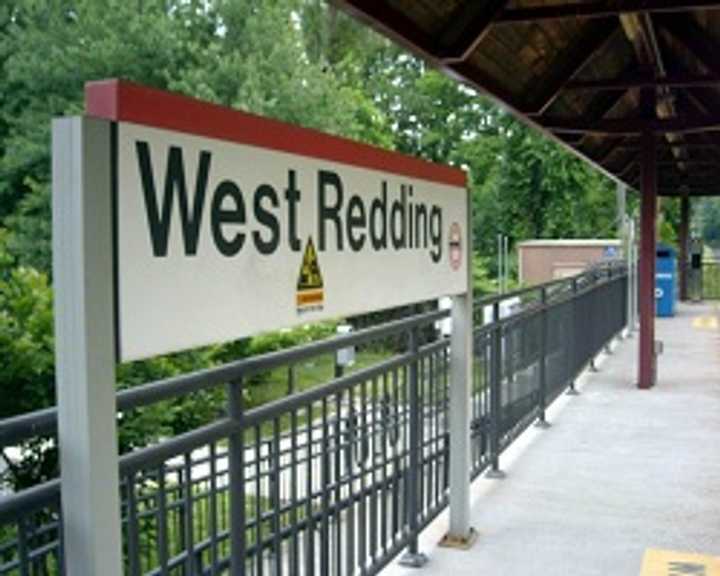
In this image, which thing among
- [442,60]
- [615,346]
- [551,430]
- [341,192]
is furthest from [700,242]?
[341,192]

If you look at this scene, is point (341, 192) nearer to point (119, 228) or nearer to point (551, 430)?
point (119, 228)

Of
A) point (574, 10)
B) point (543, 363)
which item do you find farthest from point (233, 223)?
point (543, 363)

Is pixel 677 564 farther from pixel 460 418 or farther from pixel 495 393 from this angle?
pixel 495 393

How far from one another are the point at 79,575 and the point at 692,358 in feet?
30.0

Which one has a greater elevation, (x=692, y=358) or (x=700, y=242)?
(x=700, y=242)

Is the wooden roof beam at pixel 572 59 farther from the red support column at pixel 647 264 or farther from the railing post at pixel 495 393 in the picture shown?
the railing post at pixel 495 393

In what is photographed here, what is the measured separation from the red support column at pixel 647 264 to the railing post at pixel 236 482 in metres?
6.17

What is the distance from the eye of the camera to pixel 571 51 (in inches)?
226

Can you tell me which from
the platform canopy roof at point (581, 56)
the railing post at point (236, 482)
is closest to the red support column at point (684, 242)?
the platform canopy roof at point (581, 56)

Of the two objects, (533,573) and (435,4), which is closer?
(533,573)

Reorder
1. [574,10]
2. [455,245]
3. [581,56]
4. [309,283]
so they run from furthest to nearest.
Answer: [581,56]
[574,10]
[455,245]
[309,283]

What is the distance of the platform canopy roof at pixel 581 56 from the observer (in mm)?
4023

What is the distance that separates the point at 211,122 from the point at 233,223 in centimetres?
21

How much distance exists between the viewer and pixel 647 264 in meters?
7.85
